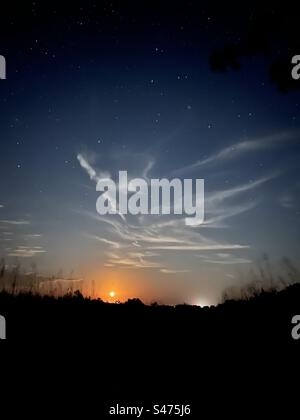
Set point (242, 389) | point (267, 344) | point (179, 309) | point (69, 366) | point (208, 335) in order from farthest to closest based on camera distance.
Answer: point (179, 309), point (208, 335), point (267, 344), point (69, 366), point (242, 389)

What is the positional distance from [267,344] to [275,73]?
16.2ft

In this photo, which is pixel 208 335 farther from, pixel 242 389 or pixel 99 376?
pixel 99 376

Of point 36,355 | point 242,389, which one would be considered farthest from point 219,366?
point 36,355

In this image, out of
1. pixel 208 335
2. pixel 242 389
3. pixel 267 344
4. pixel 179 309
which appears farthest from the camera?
pixel 179 309

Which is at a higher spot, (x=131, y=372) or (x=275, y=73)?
(x=275, y=73)

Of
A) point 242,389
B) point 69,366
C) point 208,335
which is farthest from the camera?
point 208,335

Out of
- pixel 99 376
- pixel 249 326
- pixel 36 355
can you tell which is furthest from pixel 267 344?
pixel 36 355

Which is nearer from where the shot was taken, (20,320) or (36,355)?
(36,355)

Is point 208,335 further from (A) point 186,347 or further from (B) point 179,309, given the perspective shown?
(B) point 179,309

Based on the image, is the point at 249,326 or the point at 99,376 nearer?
the point at 99,376

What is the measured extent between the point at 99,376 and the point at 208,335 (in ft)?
8.53

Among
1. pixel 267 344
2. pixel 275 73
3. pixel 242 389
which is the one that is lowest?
pixel 242 389

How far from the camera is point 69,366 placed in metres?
5.44

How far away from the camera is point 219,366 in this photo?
5688 mm
